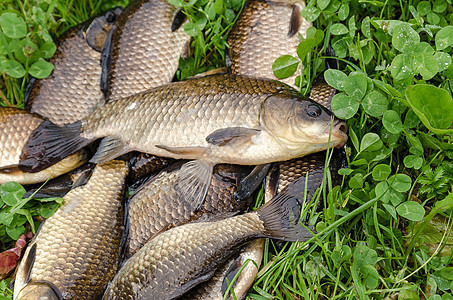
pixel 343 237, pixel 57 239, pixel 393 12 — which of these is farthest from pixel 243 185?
pixel 393 12

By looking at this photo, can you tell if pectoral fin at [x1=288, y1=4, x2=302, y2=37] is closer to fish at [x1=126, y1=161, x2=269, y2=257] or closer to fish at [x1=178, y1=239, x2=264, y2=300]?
fish at [x1=126, y1=161, x2=269, y2=257]

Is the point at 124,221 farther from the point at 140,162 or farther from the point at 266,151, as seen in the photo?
the point at 266,151

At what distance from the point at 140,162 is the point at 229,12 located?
141 centimetres

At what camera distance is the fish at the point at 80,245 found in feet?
8.71

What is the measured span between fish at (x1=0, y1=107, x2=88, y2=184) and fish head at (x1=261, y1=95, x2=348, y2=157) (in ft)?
4.65

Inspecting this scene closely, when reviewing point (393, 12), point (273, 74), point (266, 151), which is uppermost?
point (393, 12)

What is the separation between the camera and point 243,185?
9.31ft

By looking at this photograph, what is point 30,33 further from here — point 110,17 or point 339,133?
point 339,133

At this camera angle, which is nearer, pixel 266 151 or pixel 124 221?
pixel 266 151

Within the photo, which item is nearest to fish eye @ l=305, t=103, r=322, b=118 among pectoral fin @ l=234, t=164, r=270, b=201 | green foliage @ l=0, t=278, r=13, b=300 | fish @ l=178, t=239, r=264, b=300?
pectoral fin @ l=234, t=164, r=270, b=201

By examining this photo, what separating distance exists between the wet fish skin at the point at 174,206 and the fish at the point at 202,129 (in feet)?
0.22

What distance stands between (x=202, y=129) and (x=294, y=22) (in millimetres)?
1120

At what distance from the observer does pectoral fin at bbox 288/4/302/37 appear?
317cm

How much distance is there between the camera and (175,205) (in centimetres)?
284
